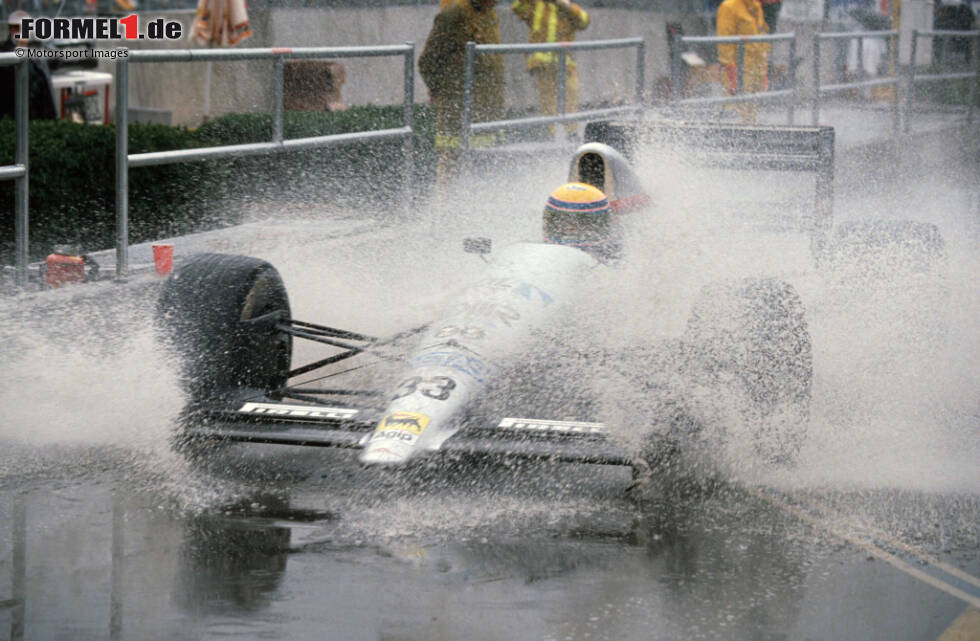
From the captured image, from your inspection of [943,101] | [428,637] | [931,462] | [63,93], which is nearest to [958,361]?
[931,462]

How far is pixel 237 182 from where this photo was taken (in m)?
12.1

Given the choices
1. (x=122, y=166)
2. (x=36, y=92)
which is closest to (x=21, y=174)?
(x=122, y=166)

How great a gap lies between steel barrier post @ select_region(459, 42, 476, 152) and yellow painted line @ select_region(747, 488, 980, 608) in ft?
22.6

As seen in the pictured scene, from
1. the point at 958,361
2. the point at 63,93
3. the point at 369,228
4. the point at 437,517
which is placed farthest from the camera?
the point at 63,93

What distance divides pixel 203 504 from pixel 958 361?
182 inches

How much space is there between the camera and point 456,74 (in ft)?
40.8

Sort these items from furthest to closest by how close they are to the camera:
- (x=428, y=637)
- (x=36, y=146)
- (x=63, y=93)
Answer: (x=63, y=93) < (x=36, y=146) < (x=428, y=637)

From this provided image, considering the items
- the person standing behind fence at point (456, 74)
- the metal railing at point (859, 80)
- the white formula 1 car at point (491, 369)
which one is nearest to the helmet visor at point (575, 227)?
the white formula 1 car at point (491, 369)

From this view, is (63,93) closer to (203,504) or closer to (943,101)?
(203,504)

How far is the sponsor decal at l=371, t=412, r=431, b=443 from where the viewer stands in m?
5.46

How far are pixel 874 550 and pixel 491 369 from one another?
1783 millimetres

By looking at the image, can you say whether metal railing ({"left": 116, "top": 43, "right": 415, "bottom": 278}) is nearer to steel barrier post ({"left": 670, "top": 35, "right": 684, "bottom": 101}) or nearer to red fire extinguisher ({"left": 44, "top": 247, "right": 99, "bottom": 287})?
red fire extinguisher ({"left": 44, "top": 247, "right": 99, "bottom": 287})

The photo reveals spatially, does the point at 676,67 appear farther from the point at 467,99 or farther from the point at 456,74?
the point at 467,99

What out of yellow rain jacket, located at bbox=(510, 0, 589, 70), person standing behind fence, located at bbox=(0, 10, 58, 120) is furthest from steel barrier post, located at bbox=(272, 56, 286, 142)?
yellow rain jacket, located at bbox=(510, 0, 589, 70)
